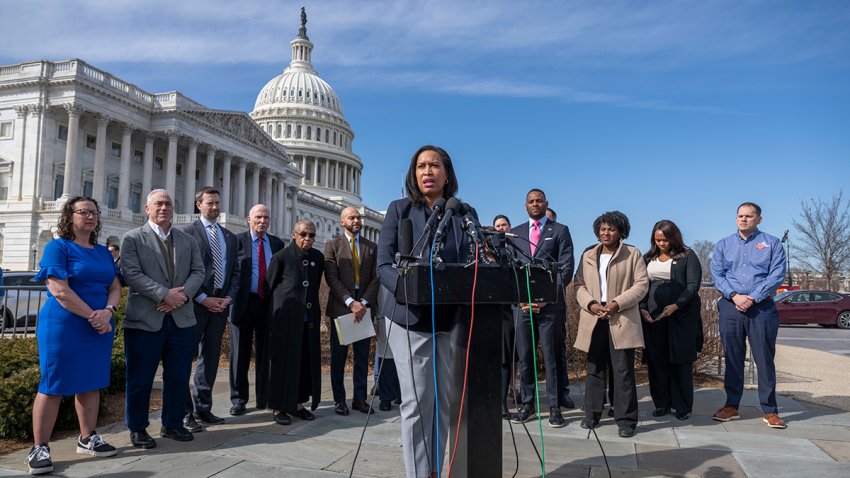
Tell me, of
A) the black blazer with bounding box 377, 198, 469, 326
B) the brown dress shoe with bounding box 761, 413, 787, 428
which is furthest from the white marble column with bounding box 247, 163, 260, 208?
the black blazer with bounding box 377, 198, 469, 326

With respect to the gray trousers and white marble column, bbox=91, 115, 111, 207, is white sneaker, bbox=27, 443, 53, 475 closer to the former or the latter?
the gray trousers

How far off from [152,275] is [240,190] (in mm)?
67339

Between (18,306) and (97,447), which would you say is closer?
(97,447)

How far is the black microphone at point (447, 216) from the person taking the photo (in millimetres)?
3312

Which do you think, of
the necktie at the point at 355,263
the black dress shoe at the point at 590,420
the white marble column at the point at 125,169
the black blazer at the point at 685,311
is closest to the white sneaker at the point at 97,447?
the necktie at the point at 355,263

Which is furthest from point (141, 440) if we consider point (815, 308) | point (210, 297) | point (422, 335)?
point (815, 308)

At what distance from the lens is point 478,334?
11.1ft

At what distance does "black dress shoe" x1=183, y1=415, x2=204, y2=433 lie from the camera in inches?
236

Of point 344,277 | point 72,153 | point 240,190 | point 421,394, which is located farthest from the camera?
point 240,190

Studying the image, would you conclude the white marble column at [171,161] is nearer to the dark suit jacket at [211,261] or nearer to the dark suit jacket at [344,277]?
the dark suit jacket at [211,261]

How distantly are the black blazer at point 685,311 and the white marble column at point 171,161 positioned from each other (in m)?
57.9

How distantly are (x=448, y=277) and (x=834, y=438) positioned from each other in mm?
5069

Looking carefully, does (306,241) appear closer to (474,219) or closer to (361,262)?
(361,262)

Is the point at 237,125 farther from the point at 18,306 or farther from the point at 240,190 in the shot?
the point at 18,306
